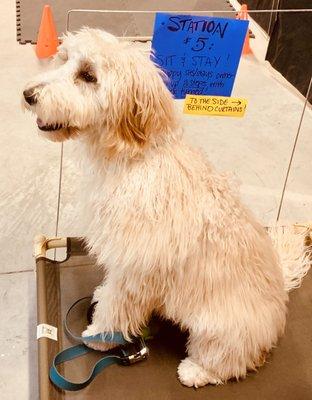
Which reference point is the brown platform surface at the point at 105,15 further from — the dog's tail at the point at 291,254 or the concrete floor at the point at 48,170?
the dog's tail at the point at 291,254

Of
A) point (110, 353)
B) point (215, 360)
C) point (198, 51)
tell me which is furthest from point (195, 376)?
point (198, 51)

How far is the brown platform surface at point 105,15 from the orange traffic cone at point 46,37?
8.3 inches

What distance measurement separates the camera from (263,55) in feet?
9.57

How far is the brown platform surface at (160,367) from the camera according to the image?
4.02 feet

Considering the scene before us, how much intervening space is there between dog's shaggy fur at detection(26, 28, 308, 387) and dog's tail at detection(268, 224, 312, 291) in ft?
0.52

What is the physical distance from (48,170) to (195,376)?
118 centimetres

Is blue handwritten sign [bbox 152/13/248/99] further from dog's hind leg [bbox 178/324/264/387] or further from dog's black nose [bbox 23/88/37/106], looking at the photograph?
dog's hind leg [bbox 178/324/264/387]

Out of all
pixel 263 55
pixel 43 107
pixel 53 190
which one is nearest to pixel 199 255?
pixel 43 107

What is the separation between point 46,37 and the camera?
2643 mm

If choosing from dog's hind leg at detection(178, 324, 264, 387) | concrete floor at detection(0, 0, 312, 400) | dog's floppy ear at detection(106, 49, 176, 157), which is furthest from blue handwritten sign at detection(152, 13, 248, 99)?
dog's hind leg at detection(178, 324, 264, 387)

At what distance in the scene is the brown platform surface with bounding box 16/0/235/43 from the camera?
2.97 m

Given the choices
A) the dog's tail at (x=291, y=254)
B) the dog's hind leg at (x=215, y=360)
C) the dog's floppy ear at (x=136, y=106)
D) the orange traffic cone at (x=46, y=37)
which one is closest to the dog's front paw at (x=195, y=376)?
the dog's hind leg at (x=215, y=360)

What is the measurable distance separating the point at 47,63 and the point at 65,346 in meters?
1.78

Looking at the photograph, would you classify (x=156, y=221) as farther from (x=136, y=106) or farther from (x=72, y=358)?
(x=72, y=358)
